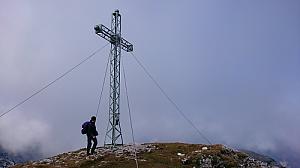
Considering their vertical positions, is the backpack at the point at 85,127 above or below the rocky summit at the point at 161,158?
above

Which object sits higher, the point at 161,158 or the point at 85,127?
the point at 85,127

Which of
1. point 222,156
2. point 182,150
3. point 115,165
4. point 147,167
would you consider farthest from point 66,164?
point 222,156

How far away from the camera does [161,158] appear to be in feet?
102

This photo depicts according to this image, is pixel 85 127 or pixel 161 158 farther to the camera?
pixel 161 158

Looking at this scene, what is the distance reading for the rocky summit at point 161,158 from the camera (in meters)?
29.8

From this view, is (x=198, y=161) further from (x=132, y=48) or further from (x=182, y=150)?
(x=132, y=48)

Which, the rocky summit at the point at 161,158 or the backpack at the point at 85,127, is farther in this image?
the backpack at the point at 85,127

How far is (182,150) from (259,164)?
667 cm

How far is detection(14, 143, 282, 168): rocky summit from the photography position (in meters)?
29.8

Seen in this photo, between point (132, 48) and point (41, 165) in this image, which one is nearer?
point (41, 165)

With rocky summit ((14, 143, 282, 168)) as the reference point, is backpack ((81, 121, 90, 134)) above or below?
above

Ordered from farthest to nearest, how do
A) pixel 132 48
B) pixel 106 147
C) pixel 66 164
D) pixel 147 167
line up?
pixel 132 48, pixel 106 147, pixel 66 164, pixel 147 167

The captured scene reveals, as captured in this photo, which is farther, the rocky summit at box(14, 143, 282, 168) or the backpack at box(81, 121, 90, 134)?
the backpack at box(81, 121, 90, 134)

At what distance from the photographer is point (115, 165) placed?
95.7 feet
